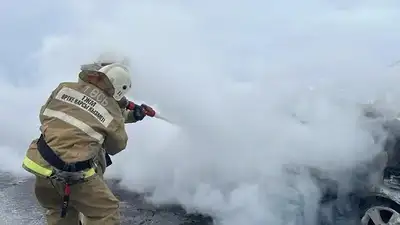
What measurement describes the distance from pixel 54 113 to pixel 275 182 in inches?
85.1

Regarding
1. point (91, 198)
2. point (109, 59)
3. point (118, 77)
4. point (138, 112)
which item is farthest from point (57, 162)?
point (109, 59)

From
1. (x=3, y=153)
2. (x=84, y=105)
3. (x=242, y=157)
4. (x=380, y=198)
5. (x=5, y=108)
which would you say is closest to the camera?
(x=84, y=105)

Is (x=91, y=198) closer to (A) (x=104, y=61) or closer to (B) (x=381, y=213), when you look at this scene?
(A) (x=104, y=61)

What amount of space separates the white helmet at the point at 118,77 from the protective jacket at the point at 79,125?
69 mm

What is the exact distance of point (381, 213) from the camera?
193 inches

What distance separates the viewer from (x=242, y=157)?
5.65 meters

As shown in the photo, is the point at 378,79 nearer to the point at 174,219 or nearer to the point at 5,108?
the point at 174,219

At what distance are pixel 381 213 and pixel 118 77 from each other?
2.42m

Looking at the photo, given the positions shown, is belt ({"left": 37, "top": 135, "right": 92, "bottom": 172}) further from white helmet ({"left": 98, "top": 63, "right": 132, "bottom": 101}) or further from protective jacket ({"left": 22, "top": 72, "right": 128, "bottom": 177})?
white helmet ({"left": 98, "top": 63, "right": 132, "bottom": 101})

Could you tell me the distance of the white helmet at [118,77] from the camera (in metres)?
4.09

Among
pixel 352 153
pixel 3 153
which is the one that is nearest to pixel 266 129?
Result: pixel 352 153

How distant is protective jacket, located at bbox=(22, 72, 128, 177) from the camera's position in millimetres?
3879

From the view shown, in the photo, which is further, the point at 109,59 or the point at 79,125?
the point at 109,59

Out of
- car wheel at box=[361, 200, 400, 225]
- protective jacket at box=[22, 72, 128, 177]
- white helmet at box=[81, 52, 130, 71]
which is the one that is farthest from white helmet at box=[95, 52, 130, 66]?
car wheel at box=[361, 200, 400, 225]
